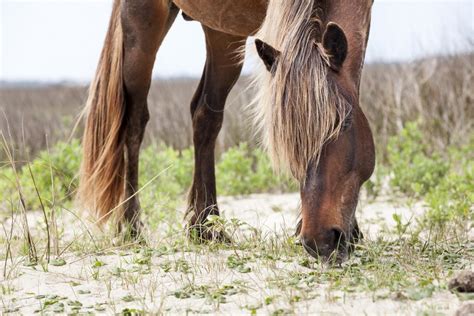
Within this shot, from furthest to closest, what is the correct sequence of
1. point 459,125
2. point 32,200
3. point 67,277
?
point 459,125, point 32,200, point 67,277

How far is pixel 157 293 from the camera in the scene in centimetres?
312

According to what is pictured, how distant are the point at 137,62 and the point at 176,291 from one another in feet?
7.29

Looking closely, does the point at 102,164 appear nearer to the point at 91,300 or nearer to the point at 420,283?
the point at 91,300

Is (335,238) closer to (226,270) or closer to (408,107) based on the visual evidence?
(226,270)

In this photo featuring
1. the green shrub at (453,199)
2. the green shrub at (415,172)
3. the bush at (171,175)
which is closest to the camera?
the green shrub at (453,199)

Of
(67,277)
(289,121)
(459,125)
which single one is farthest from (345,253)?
(459,125)

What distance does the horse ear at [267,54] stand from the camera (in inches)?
123

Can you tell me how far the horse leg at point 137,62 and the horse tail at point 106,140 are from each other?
53mm

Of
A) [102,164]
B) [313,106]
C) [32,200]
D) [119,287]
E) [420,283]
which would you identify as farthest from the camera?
[32,200]

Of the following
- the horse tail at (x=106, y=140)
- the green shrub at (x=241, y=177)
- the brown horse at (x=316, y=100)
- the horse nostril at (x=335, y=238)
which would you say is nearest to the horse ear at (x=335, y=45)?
the brown horse at (x=316, y=100)

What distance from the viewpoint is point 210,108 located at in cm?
508

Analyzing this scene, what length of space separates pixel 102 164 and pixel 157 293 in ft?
6.42

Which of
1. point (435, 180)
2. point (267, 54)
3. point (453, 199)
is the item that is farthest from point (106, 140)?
point (435, 180)

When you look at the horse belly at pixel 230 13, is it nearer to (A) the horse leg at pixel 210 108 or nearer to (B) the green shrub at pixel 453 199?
(A) the horse leg at pixel 210 108
